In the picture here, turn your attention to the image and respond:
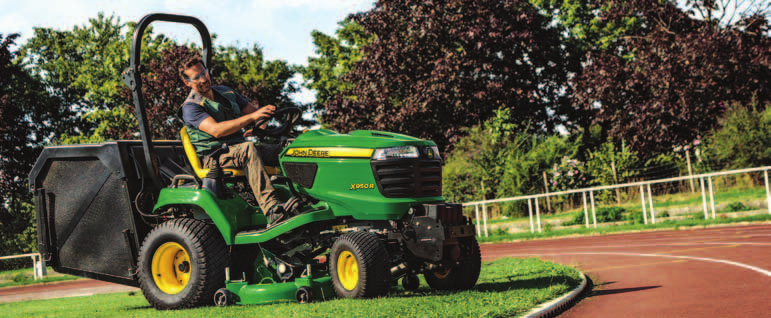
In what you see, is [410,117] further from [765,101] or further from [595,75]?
[765,101]

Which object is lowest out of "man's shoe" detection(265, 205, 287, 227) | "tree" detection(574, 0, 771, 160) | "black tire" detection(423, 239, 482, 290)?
"black tire" detection(423, 239, 482, 290)

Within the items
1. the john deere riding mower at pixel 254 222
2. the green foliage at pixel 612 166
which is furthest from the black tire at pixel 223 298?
the green foliage at pixel 612 166

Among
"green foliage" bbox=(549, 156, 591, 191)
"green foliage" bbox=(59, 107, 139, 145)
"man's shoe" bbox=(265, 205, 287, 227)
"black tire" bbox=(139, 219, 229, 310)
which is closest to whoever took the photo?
"man's shoe" bbox=(265, 205, 287, 227)

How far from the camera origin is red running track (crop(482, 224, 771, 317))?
7.40 m

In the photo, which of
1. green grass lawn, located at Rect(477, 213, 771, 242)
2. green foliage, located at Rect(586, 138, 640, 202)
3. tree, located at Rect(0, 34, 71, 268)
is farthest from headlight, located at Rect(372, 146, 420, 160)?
tree, located at Rect(0, 34, 71, 268)

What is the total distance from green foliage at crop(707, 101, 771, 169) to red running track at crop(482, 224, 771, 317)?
4.70m

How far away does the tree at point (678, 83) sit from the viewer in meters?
23.8

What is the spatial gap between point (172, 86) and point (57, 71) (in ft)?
73.2

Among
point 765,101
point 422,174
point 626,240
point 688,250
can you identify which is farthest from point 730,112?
point 422,174

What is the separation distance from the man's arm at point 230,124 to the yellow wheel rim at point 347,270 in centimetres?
155

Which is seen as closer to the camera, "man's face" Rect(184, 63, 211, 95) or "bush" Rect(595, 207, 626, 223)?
"man's face" Rect(184, 63, 211, 95)

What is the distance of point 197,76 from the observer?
8562mm

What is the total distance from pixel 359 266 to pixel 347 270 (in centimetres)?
33

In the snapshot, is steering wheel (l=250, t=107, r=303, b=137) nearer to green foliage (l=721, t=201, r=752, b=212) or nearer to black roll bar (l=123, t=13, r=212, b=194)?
black roll bar (l=123, t=13, r=212, b=194)
